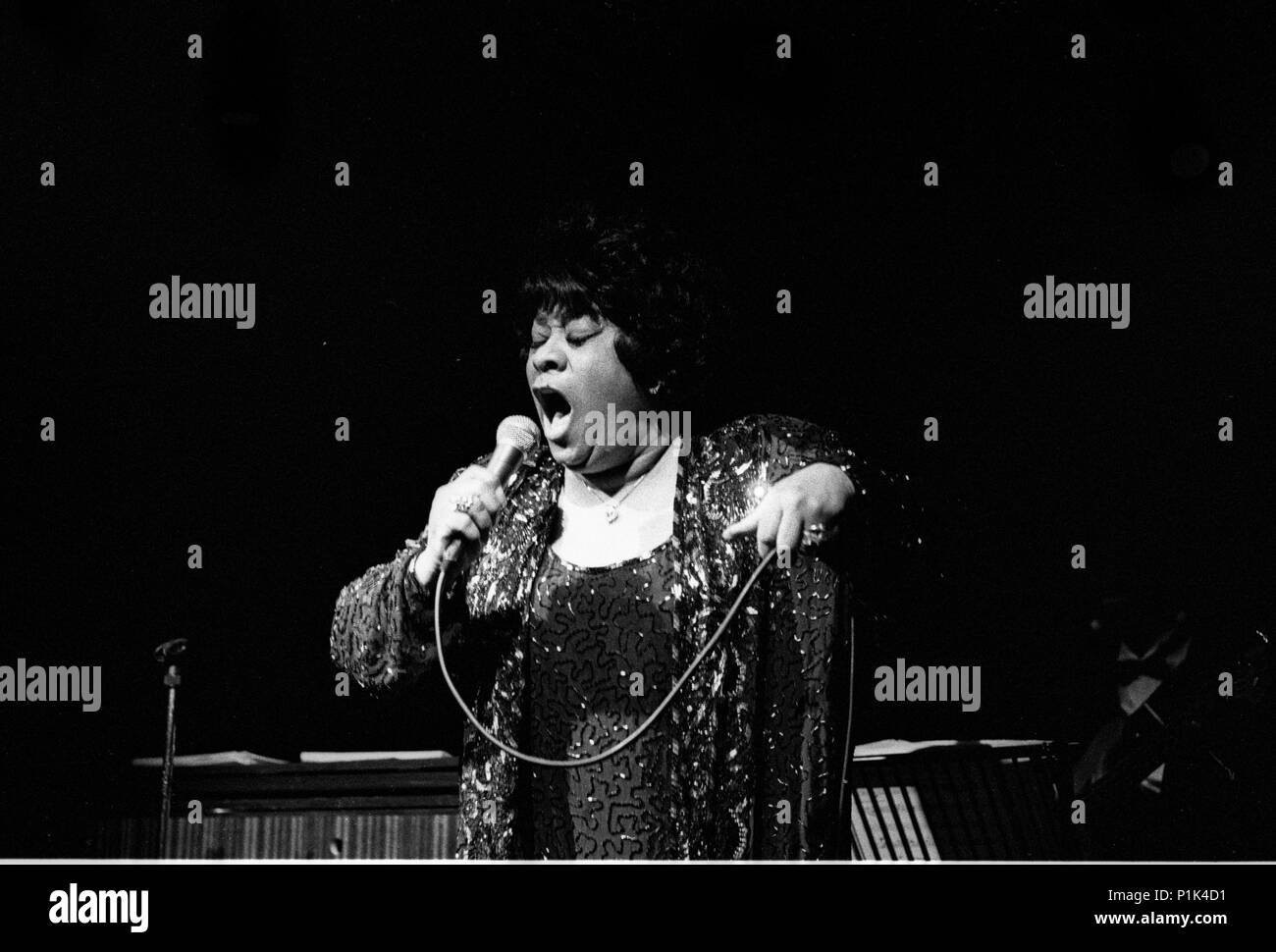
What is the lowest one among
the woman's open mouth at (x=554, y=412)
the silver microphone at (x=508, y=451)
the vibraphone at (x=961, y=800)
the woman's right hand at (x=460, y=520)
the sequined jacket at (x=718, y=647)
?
the vibraphone at (x=961, y=800)

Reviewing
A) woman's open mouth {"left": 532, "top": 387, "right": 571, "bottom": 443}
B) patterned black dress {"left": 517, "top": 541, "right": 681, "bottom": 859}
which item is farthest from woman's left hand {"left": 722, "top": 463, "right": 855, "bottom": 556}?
woman's open mouth {"left": 532, "top": 387, "right": 571, "bottom": 443}

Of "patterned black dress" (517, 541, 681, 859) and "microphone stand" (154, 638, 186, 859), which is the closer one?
"patterned black dress" (517, 541, 681, 859)

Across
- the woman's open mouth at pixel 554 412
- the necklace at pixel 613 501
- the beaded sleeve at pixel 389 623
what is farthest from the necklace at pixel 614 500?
the beaded sleeve at pixel 389 623

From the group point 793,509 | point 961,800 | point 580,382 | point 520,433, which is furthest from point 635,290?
point 961,800

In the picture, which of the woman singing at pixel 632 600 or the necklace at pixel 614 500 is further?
the necklace at pixel 614 500

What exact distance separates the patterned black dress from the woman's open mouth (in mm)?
248

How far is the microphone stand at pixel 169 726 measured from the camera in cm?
262

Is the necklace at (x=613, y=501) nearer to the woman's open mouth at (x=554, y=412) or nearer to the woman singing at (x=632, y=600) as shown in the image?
the woman singing at (x=632, y=600)

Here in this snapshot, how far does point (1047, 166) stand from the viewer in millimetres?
2689

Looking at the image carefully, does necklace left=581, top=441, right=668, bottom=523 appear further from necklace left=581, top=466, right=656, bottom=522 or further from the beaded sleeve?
the beaded sleeve

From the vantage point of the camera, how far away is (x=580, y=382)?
8.41 feet

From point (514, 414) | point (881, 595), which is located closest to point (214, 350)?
point (514, 414)

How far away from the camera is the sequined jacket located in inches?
95.4

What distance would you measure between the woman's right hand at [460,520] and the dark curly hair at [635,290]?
244mm
